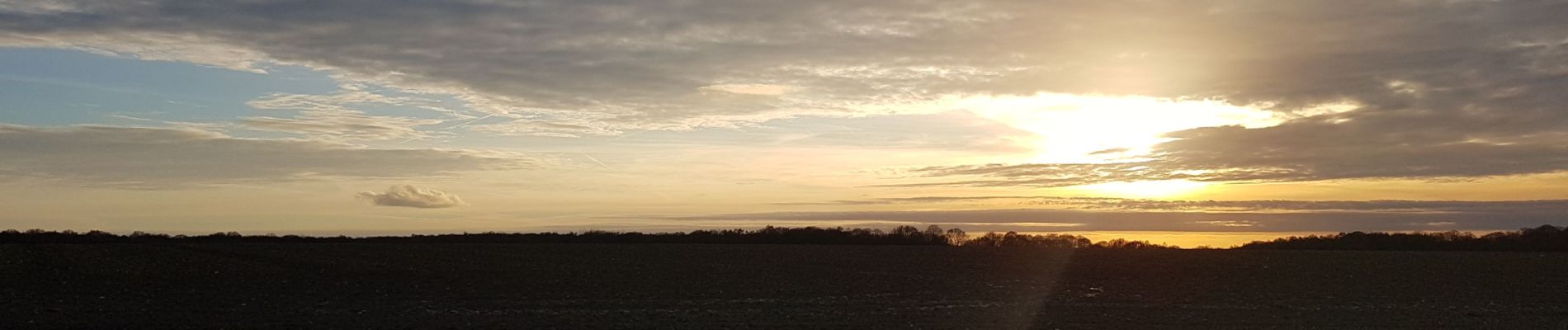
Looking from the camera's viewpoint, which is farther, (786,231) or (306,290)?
(786,231)

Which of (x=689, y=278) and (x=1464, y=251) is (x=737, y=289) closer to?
(x=689, y=278)

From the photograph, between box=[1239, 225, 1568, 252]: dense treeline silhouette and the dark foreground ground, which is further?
box=[1239, 225, 1568, 252]: dense treeline silhouette

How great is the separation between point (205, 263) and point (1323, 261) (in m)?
44.9

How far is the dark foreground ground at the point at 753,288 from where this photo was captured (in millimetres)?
29484

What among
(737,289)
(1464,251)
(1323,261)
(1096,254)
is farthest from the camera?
(1464,251)

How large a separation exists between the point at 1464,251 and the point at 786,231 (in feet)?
120

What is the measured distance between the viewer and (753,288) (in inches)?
1585

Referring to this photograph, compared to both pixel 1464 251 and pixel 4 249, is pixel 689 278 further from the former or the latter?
pixel 1464 251

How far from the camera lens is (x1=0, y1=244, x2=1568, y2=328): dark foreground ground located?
96.7 feet

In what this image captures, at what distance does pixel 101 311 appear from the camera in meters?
29.7

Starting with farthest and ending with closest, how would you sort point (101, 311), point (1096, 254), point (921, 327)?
point (1096, 254) < point (101, 311) < point (921, 327)

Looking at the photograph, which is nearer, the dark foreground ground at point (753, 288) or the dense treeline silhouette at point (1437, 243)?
the dark foreground ground at point (753, 288)

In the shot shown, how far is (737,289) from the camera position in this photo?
3950 centimetres

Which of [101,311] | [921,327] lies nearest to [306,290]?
[101,311]
